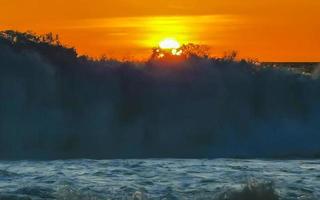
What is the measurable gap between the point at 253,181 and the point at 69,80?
36.5ft

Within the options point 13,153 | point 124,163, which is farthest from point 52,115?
point 124,163

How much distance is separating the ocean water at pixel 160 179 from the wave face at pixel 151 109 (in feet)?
10.0

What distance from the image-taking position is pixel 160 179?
15.2m

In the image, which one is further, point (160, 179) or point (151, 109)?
point (151, 109)

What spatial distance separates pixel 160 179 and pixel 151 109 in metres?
8.94

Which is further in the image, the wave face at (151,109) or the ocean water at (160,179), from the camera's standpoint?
the wave face at (151,109)

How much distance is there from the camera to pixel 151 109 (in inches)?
947

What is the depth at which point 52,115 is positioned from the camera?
22.7 m

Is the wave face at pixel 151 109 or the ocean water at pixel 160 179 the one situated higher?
the wave face at pixel 151 109

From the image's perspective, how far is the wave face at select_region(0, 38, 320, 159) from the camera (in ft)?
71.8

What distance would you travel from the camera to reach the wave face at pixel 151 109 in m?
21.9

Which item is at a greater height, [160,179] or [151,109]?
[151,109]

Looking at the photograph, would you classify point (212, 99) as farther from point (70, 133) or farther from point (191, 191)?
point (191, 191)

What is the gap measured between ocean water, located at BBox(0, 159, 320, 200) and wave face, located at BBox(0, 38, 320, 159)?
3051mm
